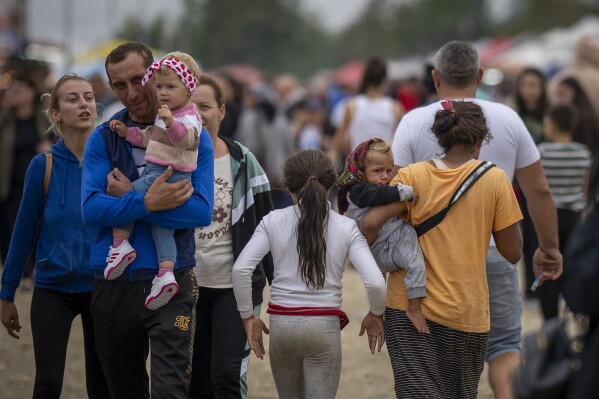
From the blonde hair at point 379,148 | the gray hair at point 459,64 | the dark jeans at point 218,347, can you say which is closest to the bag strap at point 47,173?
the dark jeans at point 218,347

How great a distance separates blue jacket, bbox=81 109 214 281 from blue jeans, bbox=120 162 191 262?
0.04 metres

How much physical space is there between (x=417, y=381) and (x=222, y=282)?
3.96 ft

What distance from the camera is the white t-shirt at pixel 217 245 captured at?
18.8 ft

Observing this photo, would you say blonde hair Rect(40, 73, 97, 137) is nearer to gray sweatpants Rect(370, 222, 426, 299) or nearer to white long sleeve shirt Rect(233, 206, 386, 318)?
white long sleeve shirt Rect(233, 206, 386, 318)

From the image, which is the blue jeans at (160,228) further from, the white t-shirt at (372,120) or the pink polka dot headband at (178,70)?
the white t-shirt at (372,120)

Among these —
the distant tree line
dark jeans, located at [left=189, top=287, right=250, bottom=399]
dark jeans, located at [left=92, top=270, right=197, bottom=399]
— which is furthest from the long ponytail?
the distant tree line

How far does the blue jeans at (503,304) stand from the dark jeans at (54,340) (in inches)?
82.2

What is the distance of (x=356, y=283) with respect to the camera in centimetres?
1326

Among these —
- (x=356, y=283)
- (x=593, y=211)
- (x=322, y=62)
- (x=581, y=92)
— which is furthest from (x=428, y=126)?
(x=322, y=62)

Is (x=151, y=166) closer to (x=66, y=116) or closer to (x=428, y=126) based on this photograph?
(x=66, y=116)

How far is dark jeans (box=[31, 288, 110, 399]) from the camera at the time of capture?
5.49 m

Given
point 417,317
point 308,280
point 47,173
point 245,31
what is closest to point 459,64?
point 417,317

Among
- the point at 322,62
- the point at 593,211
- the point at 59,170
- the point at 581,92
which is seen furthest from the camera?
the point at 322,62

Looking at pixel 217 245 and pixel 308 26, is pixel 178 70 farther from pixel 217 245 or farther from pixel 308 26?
pixel 308 26
